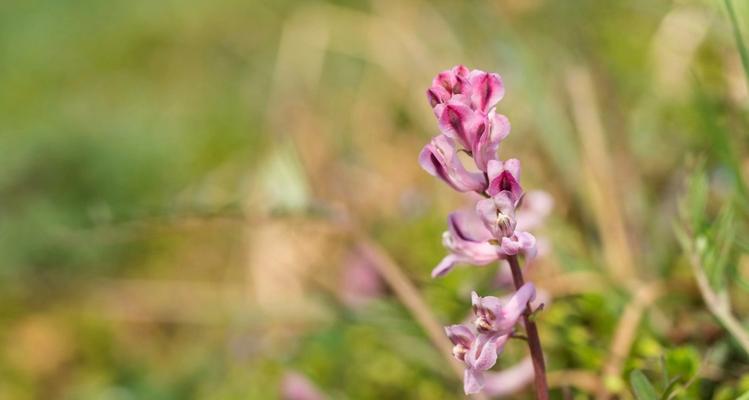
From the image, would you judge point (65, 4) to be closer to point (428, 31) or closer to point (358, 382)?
point (428, 31)

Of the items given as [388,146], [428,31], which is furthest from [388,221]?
[428,31]

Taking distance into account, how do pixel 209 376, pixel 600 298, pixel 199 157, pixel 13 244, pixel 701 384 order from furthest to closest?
pixel 199 157, pixel 13 244, pixel 209 376, pixel 600 298, pixel 701 384

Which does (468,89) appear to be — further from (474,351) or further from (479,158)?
(474,351)

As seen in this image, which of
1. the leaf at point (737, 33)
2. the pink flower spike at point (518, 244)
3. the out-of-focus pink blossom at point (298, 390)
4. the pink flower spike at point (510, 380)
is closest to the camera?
the pink flower spike at point (518, 244)

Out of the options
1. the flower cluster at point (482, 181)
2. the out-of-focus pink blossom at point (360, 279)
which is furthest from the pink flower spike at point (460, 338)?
the out-of-focus pink blossom at point (360, 279)

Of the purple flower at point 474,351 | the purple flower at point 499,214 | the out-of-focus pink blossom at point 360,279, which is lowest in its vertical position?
the out-of-focus pink blossom at point 360,279

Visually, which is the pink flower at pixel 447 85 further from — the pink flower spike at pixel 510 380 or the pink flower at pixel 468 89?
the pink flower spike at pixel 510 380
